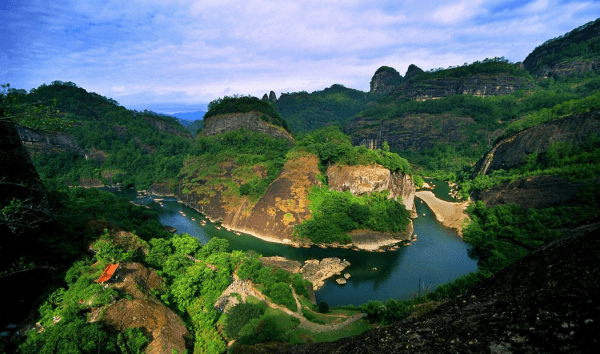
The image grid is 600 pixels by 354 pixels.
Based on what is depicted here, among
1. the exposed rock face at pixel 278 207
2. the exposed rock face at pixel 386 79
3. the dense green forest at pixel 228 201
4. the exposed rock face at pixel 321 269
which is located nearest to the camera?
the dense green forest at pixel 228 201

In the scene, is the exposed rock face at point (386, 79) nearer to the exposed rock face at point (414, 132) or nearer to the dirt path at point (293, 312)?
the exposed rock face at point (414, 132)

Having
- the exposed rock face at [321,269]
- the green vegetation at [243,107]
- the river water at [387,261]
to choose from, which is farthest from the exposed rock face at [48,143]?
the exposed rock face at [321,269]

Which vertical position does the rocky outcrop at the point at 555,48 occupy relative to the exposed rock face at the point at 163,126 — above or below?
above

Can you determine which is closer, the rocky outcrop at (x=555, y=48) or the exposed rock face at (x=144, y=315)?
the exposed rock face at (x=144, y=315)

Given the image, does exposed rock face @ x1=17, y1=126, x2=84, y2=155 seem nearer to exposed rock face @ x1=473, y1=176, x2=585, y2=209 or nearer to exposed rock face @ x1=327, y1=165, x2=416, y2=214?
exposed rock face @ x1=327, y1=165, x2=416, y2=214

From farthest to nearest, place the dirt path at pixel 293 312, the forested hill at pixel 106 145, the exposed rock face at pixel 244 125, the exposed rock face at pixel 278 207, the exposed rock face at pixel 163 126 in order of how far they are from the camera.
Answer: the exposed rock face at pixel 163 126 < the forested hill at pixel 106 145 < the exposed rock face at pixel 244 125 < the exposed rock face at pixel 278 207 < the dirt path at pixel 293 312

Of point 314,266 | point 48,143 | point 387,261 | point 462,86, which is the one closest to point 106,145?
point 48,143

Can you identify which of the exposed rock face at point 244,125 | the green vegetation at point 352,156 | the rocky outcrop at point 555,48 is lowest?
the green vegetation at point 352,156
